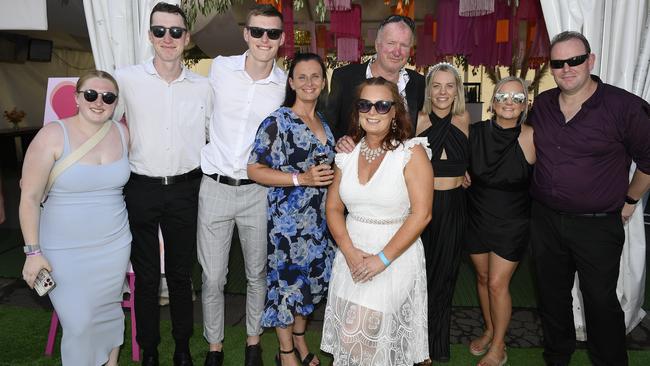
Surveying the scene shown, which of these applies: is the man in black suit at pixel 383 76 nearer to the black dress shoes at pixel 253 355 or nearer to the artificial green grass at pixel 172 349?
the black dress shoes at pixel 253 355

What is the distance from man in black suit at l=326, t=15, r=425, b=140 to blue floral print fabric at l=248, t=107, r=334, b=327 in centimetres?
30

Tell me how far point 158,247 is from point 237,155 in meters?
0.77

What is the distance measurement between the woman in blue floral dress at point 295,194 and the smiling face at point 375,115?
33 cm

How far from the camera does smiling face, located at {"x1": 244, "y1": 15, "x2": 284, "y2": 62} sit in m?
2.67

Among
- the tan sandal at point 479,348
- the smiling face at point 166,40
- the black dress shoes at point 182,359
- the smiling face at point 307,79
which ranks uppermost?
the smiling face at point 166,40

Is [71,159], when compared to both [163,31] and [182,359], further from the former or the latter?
[182,359]

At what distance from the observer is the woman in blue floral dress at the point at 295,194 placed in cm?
255

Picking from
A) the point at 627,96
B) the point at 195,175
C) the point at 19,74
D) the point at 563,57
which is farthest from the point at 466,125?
the point at 19,74

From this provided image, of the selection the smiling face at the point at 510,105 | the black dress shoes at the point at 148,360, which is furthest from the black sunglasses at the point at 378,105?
the black dress shoes at the point at 148,360

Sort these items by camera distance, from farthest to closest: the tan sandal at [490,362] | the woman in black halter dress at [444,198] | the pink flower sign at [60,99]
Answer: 1. the pink flower sign at [60,99]
2. the tan sandal at [490,362]
3. the woman in black halter dress at [444,198]

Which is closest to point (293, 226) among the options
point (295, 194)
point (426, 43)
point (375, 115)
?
point (295, 194)

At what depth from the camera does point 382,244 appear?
7.34ft

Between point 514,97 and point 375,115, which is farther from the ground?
point 514,97

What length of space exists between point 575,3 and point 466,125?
131cm
